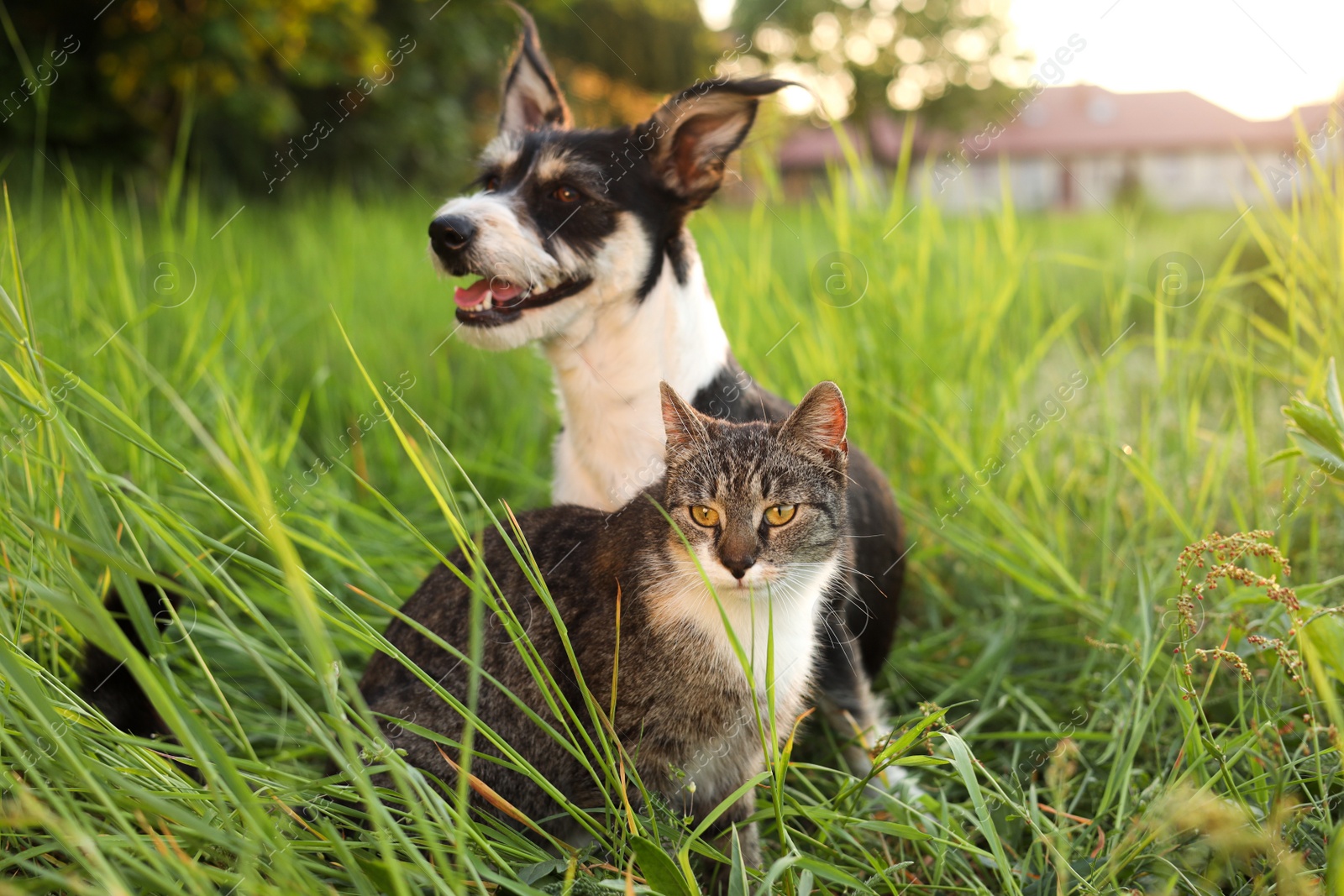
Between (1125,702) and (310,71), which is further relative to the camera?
(310,71)

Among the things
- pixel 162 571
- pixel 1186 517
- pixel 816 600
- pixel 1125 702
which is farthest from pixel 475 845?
pixel 1186 517

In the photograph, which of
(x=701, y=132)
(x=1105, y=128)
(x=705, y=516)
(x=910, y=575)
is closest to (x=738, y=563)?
(x=705, y=516)

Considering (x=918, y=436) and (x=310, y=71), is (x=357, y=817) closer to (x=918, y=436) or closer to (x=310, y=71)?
(x=918, y=436)

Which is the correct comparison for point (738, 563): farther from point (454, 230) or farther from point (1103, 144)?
point (1103, 144)

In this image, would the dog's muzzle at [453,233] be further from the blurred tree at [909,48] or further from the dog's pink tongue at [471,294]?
the blurred tree at [909,48]

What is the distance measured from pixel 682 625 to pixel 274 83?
10314 mm

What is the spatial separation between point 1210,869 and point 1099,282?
24.5 ft

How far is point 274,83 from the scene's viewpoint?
992 cm

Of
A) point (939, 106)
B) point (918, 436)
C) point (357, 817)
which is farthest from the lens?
point (939, 106)

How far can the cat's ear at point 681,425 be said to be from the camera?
188 centimetres

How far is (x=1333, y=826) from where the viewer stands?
1641 millimetres

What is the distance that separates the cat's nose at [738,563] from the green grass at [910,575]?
37 cm

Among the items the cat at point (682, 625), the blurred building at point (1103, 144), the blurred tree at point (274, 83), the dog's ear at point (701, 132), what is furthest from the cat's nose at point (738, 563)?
the blurred building at point (1103, 144)

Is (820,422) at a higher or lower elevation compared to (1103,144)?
higher
